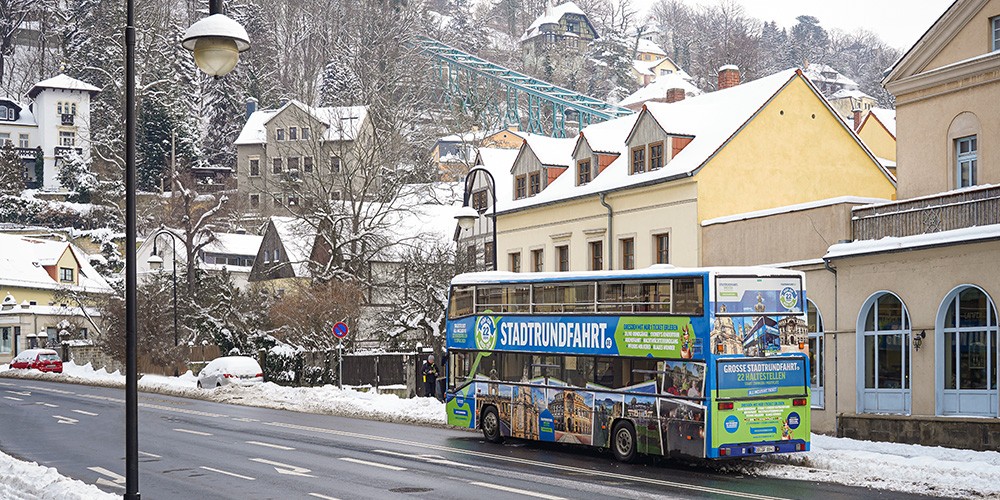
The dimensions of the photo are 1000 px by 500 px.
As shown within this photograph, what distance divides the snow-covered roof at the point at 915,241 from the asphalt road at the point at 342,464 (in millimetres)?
7175

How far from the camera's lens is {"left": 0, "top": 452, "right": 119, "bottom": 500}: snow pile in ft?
51.7

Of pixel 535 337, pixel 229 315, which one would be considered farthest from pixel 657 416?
pixel 229 315

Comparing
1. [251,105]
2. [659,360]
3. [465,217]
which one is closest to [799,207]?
[465,217]

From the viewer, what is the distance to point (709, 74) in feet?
482

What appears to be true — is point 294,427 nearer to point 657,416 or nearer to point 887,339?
point 657,416

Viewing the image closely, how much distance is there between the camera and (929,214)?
25.4m

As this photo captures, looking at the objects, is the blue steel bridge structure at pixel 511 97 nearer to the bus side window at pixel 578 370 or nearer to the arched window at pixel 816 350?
the arched window at pixel 816 350

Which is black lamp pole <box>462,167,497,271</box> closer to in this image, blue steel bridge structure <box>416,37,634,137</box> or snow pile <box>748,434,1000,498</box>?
snow pile <box>748,434,1000,498</box>

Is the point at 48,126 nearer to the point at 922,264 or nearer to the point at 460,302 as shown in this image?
the point at 460,302

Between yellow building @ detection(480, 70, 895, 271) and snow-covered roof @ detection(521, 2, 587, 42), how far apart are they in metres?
141

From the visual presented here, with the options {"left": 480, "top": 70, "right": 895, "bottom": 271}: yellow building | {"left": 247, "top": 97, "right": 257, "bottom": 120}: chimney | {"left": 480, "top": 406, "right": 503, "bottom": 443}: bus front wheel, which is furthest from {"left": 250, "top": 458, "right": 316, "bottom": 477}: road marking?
{"left": 247, "top": 97, "right": 257, "bottom": 120}: chimney

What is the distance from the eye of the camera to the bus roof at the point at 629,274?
21328 millimetres

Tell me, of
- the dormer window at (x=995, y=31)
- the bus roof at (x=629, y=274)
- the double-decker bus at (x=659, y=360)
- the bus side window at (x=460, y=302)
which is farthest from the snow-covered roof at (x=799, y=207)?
the bus side window at (x=460, y=302)

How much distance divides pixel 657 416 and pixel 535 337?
4360 mm
